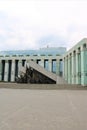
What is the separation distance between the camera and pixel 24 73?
1369 inches

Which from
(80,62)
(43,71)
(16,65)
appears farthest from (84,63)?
(16,65)

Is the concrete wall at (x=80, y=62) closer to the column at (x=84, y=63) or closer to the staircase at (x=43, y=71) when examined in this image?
the column at (x=84, y=63)

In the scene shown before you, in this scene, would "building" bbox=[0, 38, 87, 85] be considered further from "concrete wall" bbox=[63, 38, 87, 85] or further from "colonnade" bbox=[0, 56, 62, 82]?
"concrete wall" bbox=[63, 38, 87, 85]

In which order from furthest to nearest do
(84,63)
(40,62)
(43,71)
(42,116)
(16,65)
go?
1. (16,65)
2. (40,62)
3. (43,71)
4. (84,63)
5. (42,116)

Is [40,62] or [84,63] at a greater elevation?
[40,62]

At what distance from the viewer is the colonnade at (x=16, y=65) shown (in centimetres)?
4161

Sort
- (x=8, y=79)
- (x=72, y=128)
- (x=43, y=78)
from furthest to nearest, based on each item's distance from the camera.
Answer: (x=8, y=79)
(x=43, y=78)
(x=72, y=128)

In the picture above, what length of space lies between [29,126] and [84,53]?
20824mm

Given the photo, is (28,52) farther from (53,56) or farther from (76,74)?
(76,74)

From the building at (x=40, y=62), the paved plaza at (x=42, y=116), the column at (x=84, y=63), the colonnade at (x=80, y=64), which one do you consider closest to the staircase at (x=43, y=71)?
the building at (x=40, y=62)

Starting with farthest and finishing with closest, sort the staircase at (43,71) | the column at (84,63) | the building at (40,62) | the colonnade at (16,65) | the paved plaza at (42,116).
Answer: the colonnade at (16,65) < the building at (40,62) < the staircase at (43,71) < the column at (84,63) < the paved plaza at (42,116)

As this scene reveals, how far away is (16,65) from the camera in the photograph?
45.0 meters

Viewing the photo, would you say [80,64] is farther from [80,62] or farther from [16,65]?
[16,65]

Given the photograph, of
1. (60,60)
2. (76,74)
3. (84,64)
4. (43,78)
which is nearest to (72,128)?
(84,64)
